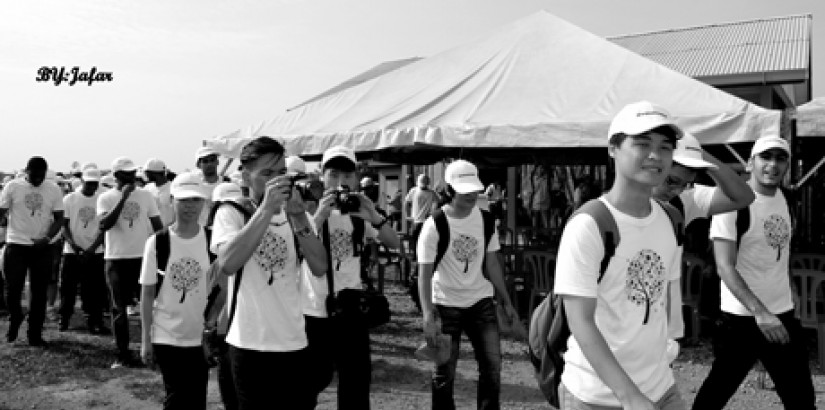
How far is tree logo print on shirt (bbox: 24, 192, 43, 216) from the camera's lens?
7.97 m

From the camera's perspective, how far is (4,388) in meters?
6.39

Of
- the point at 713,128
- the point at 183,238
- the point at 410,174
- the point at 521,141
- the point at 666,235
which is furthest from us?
the point at 410,174

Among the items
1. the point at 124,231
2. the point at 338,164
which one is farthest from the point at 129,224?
the point at 338,164

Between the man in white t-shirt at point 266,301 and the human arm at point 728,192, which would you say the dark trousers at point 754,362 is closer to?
the human arm at point 728,192

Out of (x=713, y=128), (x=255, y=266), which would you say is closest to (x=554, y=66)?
(x=713, y=128)

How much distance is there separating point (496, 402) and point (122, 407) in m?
3.36

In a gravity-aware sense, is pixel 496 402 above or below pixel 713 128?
below

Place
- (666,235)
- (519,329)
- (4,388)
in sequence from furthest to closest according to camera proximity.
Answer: (4,388) < (519,329) < (666,235)

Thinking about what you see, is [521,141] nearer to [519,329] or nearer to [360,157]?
[519,329]

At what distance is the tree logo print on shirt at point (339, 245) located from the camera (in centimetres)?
457

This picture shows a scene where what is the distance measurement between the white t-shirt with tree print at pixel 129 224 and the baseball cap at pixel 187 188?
11.2 feet

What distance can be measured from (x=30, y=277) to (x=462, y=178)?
583 centimetres

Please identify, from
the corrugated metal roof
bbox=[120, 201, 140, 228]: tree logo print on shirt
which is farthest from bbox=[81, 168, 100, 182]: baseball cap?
the corrugated metal roof

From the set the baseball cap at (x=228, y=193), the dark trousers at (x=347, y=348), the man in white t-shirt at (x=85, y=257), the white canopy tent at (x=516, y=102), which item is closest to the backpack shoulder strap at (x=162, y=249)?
the baseball cap at (x=228, y=193)
